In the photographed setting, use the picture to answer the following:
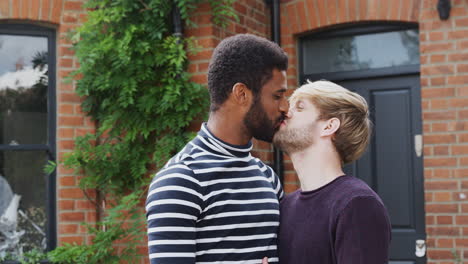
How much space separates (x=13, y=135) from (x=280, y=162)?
6.71 ft

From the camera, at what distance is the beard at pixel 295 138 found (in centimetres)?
240

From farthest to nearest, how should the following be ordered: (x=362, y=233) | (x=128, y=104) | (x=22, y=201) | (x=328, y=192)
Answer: (x=22, y=201) → (x=128, y=104) → (x=328, y=192) → (x=362, y=233)

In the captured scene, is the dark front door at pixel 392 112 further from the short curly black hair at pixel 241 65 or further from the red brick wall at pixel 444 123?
the short curly black hair at pixel 241 65

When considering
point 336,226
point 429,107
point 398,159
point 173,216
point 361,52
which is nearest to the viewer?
point 173,216

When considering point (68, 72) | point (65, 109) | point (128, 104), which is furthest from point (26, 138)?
point (128, 104)

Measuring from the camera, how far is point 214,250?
2029 millimetres

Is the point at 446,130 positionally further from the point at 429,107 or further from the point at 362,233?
the point at 362,233

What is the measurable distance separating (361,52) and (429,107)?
2.59 feet

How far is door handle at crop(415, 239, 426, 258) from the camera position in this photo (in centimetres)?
477

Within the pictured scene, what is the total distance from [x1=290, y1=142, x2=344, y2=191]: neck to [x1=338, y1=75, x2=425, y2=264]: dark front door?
2.62 m

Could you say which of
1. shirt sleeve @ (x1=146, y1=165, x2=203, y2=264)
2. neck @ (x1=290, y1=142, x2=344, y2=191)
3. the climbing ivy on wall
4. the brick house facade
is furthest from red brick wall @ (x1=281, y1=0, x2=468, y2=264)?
shirt sleeve @ (x1=146, y1=165, x2=203, y2=264)

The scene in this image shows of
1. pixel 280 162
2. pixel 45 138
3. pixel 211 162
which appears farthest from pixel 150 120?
pixel 211 162

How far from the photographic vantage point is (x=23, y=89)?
455cm

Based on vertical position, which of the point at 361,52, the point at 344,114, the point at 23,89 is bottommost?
the point at 344,114
